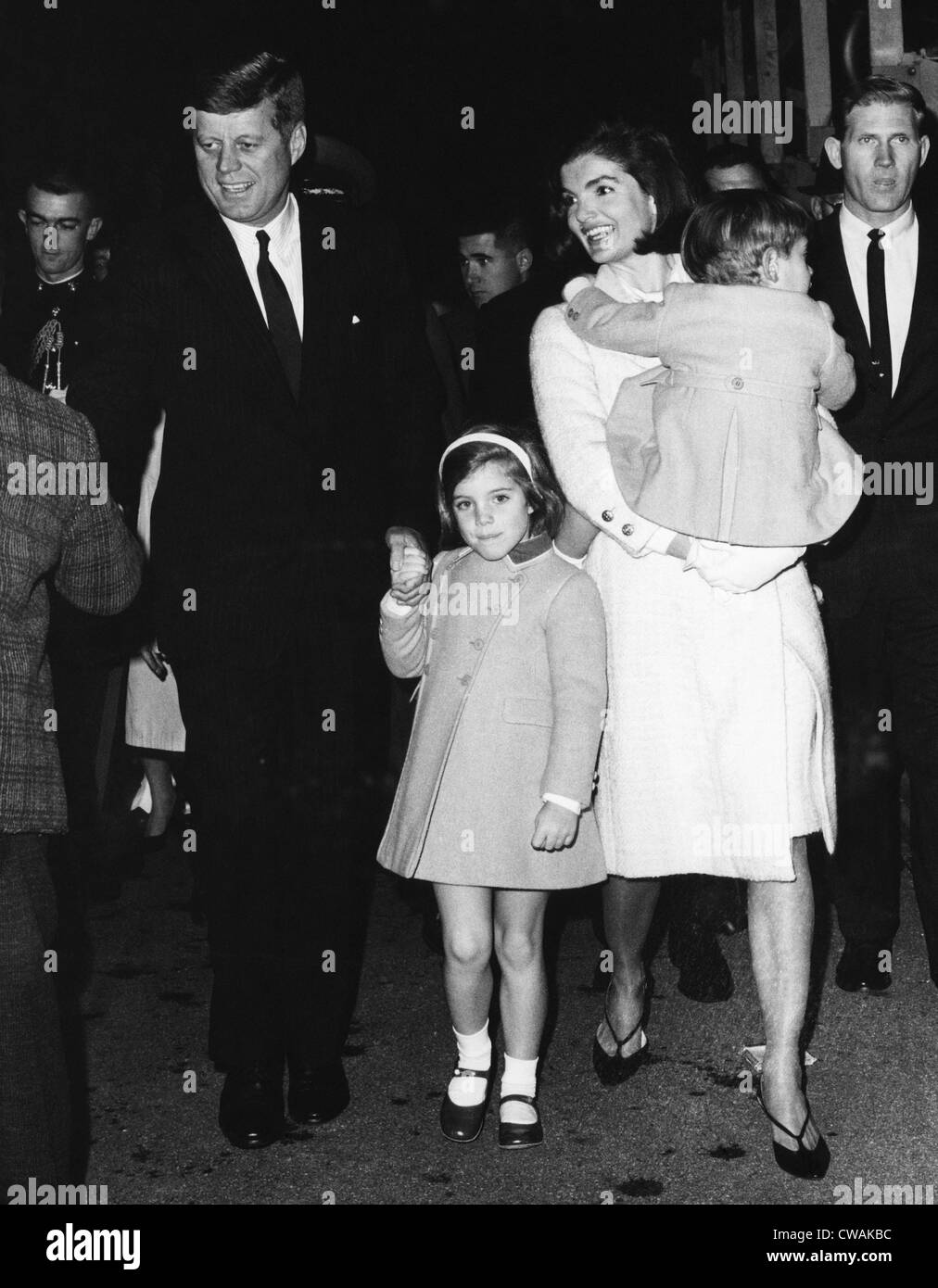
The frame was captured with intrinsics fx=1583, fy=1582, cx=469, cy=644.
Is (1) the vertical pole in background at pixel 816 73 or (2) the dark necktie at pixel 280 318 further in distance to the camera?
(1) the vertical pole in background at pixel 816 73

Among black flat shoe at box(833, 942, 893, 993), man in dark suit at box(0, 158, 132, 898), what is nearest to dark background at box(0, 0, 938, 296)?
man in dark suit at box(0, 158, 132, 898)

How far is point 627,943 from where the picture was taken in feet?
12.4

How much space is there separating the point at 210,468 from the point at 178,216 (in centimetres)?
58

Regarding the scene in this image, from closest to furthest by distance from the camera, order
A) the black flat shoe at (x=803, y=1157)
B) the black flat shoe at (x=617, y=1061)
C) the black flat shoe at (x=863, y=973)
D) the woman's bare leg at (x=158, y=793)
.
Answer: the black flat shoe at (x=803, y=1157), the black flat shoe at (x=617, y=1061), the black flat shoe at (x=863, y=973), the woman's bare leg at (x=158, y=793)

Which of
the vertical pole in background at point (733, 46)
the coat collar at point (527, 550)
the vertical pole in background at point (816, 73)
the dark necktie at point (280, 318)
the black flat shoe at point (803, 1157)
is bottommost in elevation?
the black flat shoe at point (803, 1157)

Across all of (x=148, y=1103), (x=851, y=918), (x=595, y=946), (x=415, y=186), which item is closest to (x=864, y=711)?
(x=851, y=918)

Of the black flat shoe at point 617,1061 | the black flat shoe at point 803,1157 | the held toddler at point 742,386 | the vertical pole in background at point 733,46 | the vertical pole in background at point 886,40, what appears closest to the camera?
the held toddler at point 742,386

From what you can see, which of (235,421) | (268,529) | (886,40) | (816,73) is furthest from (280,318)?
(816,73)

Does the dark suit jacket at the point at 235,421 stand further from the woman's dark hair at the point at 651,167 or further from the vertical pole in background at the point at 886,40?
the vertical pole in background at the point at 886,40

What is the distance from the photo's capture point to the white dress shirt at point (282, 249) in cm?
358

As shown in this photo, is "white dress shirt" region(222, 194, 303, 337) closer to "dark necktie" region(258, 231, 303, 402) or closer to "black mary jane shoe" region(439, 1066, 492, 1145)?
"dark necktie" region(258, 231, 303, 402)

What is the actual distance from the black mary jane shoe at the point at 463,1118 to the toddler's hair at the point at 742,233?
1.83m

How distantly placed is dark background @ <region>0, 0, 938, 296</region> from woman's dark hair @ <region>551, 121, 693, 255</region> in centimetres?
570

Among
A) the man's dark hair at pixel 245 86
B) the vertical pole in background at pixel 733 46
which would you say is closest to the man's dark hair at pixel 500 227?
the man's dark hair at pixel 245 86
